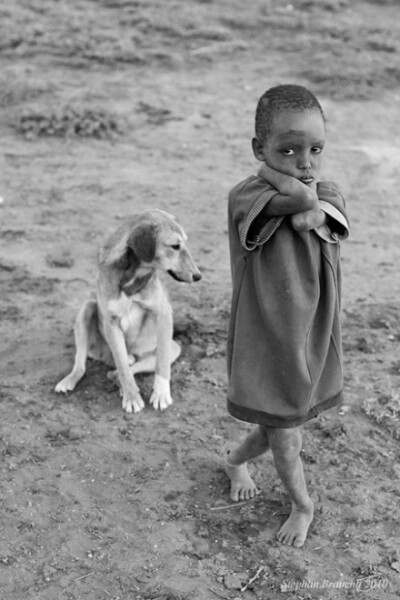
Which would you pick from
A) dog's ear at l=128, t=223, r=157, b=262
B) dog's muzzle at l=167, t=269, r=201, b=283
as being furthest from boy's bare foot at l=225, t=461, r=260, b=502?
dog's ear at l=128, t=223, r=157, b=262

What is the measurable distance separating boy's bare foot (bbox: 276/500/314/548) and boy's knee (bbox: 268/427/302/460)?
456mm

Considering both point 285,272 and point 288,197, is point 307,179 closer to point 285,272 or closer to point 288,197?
point 288,197

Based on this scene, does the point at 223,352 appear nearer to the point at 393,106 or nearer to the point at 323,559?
the point at 323,559

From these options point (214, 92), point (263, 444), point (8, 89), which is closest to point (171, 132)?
point (214, 92)

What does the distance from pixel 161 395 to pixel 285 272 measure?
2.04 metres

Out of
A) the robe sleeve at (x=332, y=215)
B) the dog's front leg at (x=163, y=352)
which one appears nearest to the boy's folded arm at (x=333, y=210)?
the robe sleeve at (x=332, y=215)

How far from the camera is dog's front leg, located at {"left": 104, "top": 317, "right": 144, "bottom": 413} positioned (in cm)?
531

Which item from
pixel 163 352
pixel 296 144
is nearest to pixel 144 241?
pixel 163 352

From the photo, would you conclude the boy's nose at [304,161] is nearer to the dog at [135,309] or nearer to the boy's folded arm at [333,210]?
the boy's folded arm at [333,210]

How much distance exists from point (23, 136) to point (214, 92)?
8.99 feet

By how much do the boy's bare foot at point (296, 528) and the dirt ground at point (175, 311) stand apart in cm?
7

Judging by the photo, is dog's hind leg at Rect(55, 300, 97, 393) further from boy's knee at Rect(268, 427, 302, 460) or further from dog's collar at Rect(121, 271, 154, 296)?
boy's knee at Rect(268, 427, 302, 460)

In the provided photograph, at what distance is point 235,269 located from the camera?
374 cm

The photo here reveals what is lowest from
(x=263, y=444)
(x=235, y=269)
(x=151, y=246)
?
(x=263, y=444)
